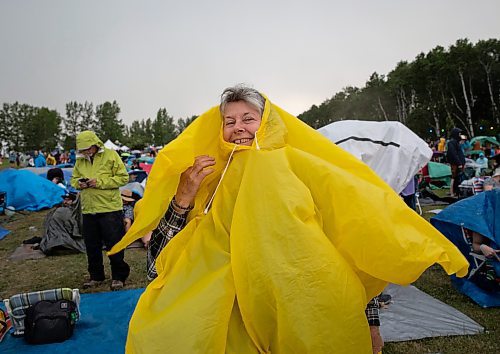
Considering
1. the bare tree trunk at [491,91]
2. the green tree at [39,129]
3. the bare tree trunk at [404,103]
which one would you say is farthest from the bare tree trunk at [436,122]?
the green tree at [39,129]

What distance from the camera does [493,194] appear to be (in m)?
4.24

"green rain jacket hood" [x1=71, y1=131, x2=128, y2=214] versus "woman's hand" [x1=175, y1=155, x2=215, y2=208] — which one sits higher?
"woman's hand" [x1=175, y1=155, x2=215, y2=208]

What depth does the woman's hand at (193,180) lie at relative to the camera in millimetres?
1685

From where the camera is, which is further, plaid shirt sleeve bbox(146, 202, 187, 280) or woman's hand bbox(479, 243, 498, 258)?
woman's hand bbox(479, 243, 498, 258)

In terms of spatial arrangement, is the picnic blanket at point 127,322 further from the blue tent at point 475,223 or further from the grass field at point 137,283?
the blue tent at point 475,223

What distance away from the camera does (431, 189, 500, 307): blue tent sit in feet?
13.8

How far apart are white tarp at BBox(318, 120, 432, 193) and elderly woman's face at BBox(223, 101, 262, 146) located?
344 cm

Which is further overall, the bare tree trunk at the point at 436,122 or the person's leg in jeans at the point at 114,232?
the bare tree trunk at the point at 436,122

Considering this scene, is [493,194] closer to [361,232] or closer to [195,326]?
[361,232]

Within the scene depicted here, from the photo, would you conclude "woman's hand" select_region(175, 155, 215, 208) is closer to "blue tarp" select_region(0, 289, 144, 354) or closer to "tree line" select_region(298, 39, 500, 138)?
"blue tarp" select_region(0, 289, 144, 354)

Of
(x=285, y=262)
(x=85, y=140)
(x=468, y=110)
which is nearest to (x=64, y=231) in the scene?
(x=85, y=140)

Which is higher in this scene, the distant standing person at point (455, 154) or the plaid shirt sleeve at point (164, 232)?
the plaid shirt sleeve at point (164, 232)

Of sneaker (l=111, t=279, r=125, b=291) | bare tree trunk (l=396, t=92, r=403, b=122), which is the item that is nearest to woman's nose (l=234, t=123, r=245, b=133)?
sneaker (l=111, t=279, r=125, b=291)

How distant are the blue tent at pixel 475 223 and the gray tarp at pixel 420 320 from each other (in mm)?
476
